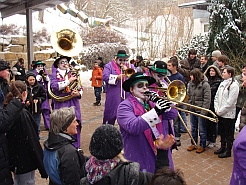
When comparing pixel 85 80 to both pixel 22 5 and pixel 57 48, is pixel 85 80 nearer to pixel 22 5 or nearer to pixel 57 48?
pixel 22 5

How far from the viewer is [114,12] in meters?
32.2

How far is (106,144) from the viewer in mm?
1987

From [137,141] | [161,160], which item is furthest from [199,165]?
[161,160]

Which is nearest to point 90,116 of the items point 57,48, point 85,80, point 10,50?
point 57,48

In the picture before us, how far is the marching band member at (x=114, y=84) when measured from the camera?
6148mm

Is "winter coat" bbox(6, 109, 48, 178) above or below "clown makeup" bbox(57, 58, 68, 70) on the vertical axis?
below

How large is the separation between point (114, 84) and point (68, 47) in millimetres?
1208

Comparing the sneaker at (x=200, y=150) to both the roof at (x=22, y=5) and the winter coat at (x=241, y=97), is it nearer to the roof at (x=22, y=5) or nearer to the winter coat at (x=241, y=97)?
the winter coat at (x=241, y=97)

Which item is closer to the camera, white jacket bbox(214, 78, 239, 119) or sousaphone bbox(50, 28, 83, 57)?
white jacket bbox(214, 78, 239, 119)

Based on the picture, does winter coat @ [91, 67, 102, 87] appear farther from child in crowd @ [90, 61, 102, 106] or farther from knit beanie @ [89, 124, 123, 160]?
knit beanie @ [89, 124, 123, 160]

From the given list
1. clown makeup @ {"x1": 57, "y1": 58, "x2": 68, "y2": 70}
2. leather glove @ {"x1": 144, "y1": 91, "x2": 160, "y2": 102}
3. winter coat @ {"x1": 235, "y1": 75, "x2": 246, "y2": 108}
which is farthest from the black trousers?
winter coat @ {"x1": 235, "y1": 75, "x2": 246, "y2": 108}

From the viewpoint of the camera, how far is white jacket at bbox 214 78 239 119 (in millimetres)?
5340

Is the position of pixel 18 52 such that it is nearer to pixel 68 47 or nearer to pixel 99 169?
pixel 68 47

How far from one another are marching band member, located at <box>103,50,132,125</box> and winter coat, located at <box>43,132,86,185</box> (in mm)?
3568
